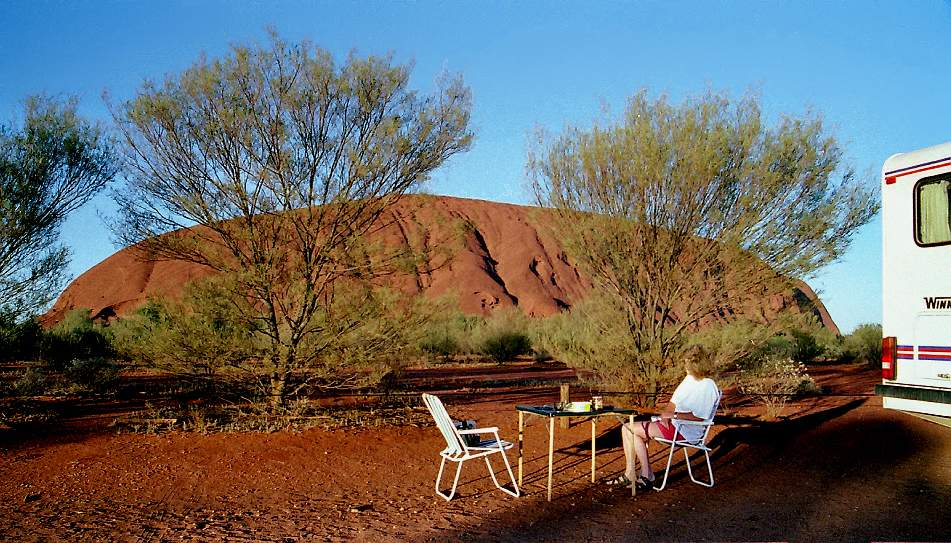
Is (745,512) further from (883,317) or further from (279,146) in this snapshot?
(279,146)

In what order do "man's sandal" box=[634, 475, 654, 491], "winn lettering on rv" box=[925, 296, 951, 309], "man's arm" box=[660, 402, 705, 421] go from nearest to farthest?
"winn lettering on rv" box=[925, 296, 951, 309], "man's sandal" box=[634, 475, 654, 491], "man's arm" box=[660, 402, 705, 421]

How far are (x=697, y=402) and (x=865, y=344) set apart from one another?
71.8ft

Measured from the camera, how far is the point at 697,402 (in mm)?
7988

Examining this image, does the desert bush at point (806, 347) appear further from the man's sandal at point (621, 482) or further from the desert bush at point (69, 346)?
the desert bush at point (69, 346)

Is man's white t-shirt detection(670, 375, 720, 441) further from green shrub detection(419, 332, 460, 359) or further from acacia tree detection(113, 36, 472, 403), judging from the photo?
green shrub detection(419, 332, 460, 359)

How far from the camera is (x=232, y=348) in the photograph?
36.8 feet

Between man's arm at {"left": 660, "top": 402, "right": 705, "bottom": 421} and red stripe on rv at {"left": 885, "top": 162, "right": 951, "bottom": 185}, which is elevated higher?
red stripe on rv at {"left": 885, "top": 162, "right": 951, "bottom": 185}

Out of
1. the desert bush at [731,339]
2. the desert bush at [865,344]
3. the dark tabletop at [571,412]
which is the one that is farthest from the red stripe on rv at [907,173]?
the desert bush at [865,344]

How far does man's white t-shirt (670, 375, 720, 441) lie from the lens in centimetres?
798

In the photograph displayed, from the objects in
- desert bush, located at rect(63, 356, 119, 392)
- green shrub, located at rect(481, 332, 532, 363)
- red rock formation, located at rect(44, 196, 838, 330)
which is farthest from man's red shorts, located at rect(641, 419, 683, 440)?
red rock formation, located at rect(44, 196, 838, 330)

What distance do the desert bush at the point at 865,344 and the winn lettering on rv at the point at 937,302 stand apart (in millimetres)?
19283

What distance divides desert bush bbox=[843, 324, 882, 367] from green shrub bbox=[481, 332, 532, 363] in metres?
11.7

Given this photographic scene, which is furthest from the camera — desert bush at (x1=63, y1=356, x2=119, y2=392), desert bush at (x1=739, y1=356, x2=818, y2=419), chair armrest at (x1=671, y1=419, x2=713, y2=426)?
desert bush at (x1=63, y1=356, x2=119, y2=392)

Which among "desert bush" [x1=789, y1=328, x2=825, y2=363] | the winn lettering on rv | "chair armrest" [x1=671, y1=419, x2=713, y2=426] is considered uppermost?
the winn lettering on rv
